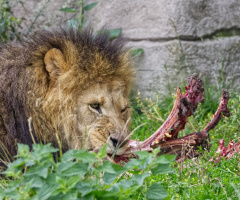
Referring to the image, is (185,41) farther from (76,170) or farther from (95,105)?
(76,170)

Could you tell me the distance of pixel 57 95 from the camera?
3553 mm

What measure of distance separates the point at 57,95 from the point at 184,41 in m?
2.68

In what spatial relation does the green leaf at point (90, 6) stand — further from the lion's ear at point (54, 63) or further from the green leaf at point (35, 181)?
the green leaf at point (35, 181)

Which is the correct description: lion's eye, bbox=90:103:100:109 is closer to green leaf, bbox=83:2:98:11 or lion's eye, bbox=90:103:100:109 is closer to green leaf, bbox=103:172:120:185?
green leaf, bbox=103:172:120:185

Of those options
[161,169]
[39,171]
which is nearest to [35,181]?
[39,171]

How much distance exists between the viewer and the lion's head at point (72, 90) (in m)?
3.54

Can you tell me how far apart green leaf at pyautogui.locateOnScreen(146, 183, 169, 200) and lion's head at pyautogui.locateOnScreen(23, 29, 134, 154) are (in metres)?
1.16

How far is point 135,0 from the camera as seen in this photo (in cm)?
609

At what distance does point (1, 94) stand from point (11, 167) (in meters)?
1.47

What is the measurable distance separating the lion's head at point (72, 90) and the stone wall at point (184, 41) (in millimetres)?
2194

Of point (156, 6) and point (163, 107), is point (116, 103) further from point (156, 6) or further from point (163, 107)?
point (156, 6)

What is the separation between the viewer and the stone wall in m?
5.77

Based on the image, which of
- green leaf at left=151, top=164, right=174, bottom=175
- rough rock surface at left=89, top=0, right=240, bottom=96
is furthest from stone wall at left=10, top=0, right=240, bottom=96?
green leaf at left=151, top=164, right=174, bottom=175

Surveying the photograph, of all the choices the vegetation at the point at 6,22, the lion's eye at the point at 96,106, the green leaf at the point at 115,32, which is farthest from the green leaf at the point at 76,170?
the green leaf at the point at 115,32
